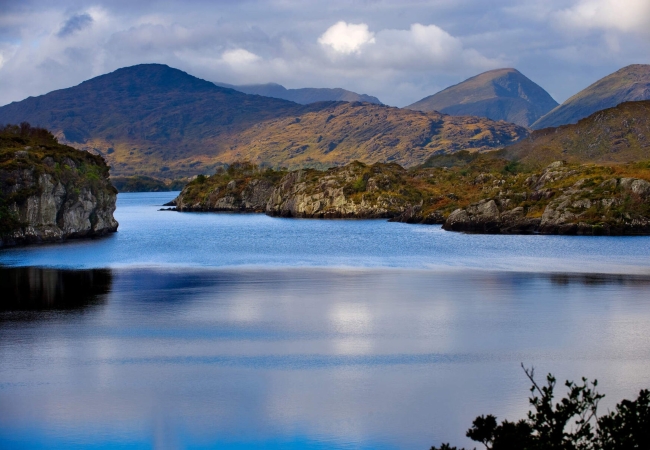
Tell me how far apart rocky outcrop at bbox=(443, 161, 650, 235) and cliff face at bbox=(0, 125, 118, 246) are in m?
53.1

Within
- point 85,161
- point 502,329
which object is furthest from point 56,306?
point 85,161

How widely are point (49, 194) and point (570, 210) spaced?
2664 inches

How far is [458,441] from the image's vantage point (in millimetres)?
25156

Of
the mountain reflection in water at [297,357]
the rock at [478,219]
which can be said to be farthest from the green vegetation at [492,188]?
the mountain reflection in water at [297,357]

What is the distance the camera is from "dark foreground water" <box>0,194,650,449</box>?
88.9 feet

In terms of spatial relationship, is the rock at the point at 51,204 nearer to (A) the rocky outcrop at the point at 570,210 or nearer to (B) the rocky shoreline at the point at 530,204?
(B) the rocky shoreline at the point at 530,204

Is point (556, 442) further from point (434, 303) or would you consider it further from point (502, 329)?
point (434, 303)

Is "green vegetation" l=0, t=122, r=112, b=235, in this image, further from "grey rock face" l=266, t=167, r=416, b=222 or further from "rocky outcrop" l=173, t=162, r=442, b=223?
"rocky outcrop" l=173, t=162, r=442, b=223

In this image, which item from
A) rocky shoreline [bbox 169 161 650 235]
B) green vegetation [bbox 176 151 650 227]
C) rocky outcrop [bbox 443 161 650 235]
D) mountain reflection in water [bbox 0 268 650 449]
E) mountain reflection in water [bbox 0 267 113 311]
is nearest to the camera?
mountain reflection in water [bbox 0 268 650 449]

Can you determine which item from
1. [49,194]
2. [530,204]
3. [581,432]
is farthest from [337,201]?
[581,432]

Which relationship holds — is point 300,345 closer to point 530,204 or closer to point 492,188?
point 530,204

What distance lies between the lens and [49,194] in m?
97.1

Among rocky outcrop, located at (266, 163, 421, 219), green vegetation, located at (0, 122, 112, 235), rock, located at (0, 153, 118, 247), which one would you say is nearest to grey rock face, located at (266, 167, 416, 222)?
rocky outcrop, located at (266, 163, 421, 219)

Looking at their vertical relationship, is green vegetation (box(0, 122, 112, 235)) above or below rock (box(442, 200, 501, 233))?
above
